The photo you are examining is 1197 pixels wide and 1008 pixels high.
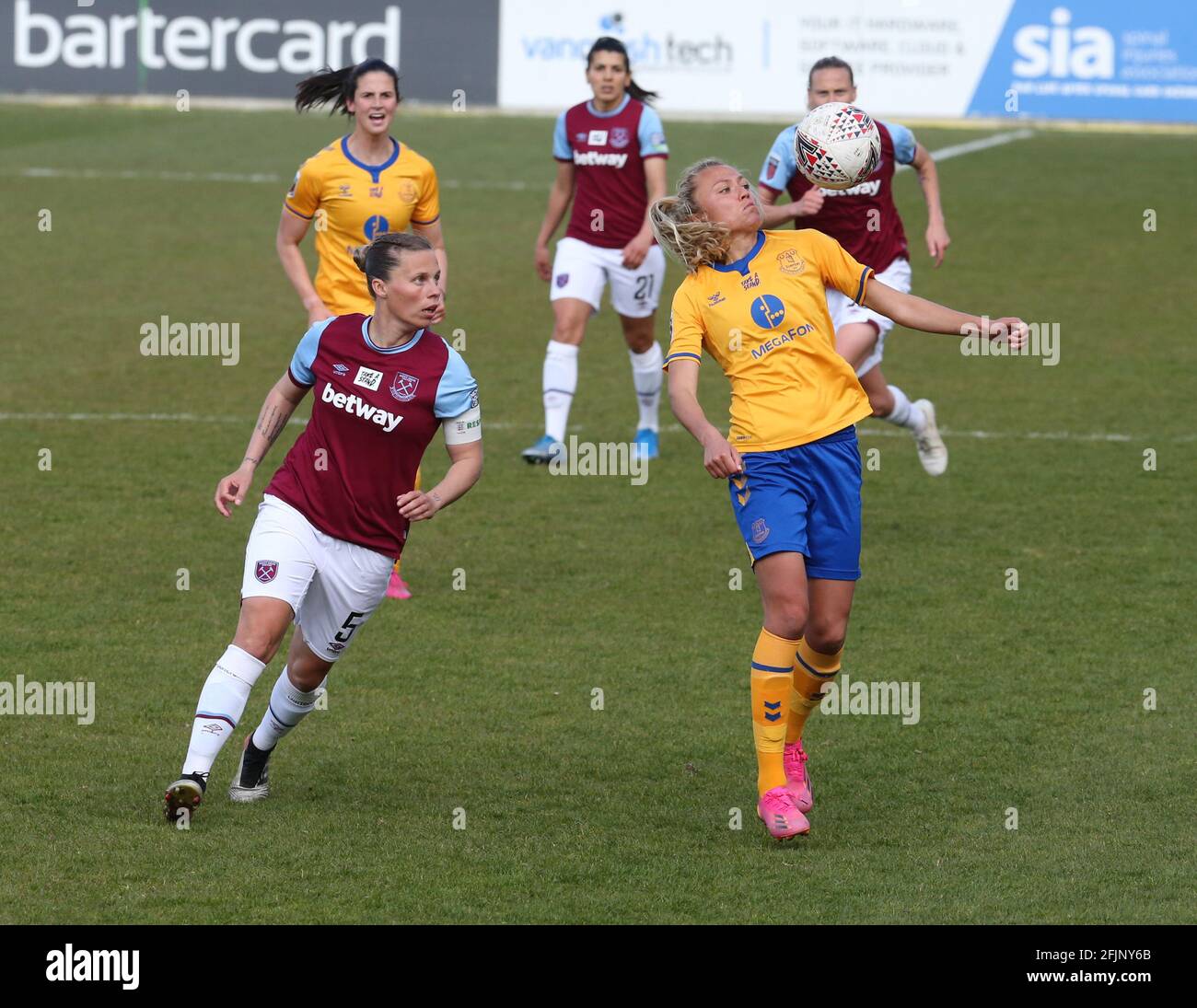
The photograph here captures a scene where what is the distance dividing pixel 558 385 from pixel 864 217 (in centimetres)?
249

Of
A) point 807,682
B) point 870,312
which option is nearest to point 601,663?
point 807,682

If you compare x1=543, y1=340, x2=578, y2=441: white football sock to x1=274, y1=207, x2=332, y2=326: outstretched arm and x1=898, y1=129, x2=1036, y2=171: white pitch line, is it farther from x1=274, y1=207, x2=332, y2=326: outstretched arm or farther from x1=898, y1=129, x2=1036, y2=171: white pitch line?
x1=898, y1=129, x2=1036, y2=171: white pitch line

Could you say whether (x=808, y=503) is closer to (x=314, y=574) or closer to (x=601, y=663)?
(x=314, y=574)

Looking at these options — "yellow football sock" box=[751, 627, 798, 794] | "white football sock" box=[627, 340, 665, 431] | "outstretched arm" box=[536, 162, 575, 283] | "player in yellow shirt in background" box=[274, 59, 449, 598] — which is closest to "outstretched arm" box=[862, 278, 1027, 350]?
"yellow football sock" box=[751, 627, 798, 794]

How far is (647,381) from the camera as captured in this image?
40.6 ft

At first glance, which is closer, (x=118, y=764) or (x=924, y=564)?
(x=118, y=764)

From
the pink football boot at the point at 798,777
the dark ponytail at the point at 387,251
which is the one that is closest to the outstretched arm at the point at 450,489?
the dark ponytail at the point at 387,251

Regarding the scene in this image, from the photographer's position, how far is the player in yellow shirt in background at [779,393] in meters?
6.07

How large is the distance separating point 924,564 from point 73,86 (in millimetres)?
25083

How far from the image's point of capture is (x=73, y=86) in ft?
103

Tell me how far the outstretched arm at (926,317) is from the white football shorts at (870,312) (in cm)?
363

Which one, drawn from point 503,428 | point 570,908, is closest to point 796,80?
point 503,428

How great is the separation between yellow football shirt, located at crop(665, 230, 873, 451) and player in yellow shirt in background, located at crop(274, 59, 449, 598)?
3.22 m

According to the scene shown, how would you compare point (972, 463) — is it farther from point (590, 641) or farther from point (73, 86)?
point (73, 86)
